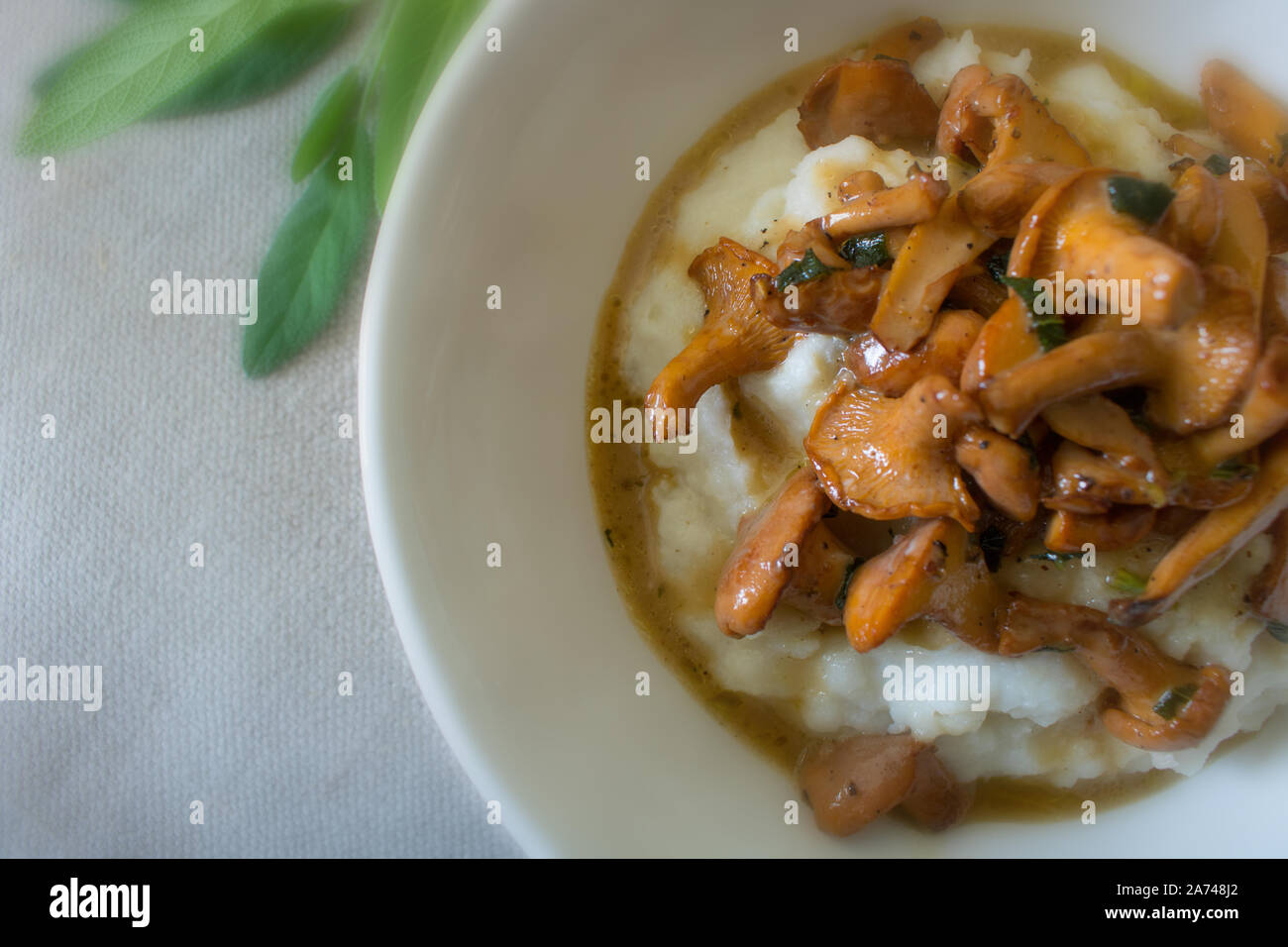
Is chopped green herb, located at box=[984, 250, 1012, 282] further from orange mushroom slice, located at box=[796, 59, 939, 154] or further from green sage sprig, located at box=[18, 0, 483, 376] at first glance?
green sage sprig, located at box=[18, 0, 483, 376]

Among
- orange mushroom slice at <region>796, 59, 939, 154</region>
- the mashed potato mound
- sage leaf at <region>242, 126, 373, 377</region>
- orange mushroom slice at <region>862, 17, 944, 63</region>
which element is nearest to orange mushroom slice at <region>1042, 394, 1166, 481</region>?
the mashed potato mound

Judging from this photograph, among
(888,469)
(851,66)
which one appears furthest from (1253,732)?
(851,66)

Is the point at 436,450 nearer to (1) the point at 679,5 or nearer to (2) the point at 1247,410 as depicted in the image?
(1) the point at 679,5

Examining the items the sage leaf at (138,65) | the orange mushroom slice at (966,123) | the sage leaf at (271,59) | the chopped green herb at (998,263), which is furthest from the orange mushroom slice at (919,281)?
the sage leaf at (138,65)

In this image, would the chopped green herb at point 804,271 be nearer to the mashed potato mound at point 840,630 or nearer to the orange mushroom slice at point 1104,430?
the mashed potato mound at point 840,630

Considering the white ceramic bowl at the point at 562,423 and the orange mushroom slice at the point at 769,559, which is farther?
the orange mushroom slice at the point at 769,559

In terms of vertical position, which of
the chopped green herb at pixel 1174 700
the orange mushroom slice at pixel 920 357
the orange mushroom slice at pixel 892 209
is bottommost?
the chopped green herb at pixel 1174 700

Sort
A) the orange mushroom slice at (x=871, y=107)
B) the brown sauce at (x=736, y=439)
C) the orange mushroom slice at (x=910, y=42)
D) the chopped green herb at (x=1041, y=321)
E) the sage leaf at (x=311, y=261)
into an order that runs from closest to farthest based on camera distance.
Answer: the chopped green herb at (x=1041, y=321)
the orange mushroom slice at (x=871, y=107)
the brown sauce at (x=736, y=439)
the orange mushroom slice at (x=910, y=42)
the sage leaf at (x=311, y=261)
